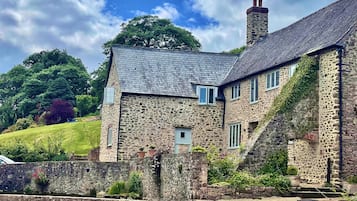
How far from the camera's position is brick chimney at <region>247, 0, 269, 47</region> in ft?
137

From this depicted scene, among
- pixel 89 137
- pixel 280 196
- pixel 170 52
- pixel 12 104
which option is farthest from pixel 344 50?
pixel 12 104

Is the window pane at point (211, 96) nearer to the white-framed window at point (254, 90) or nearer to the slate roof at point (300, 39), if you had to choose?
the slate roof at point (300, 39)

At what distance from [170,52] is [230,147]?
8252 millimetres

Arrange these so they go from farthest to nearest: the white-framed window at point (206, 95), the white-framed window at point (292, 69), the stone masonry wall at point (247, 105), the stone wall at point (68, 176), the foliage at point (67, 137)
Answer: the foliage at point (67, 137) < the white-framed window at point (206, 95) < the stone masonry wall at point (247, 105) < the stone wall at point (68, 176) < the white-framed window at point (292, 69)

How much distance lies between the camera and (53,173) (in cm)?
3400

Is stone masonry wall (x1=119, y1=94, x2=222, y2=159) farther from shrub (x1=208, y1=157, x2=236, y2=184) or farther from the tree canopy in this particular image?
the tree canopy

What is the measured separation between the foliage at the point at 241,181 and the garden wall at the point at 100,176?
6.35 ft

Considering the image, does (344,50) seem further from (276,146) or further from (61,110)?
(61,110)

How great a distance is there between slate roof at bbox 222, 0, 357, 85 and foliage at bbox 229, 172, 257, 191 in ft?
26.0

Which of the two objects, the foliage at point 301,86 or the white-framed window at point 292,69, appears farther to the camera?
the white-framed window at point 292,69

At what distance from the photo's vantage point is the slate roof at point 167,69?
3859 cm

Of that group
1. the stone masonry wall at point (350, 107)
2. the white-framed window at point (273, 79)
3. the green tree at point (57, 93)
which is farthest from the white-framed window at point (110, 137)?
the green tree at point (57, 93)

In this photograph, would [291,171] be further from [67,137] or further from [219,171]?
[67,137]

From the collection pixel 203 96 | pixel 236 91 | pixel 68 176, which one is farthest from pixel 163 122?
pixel 68 176
